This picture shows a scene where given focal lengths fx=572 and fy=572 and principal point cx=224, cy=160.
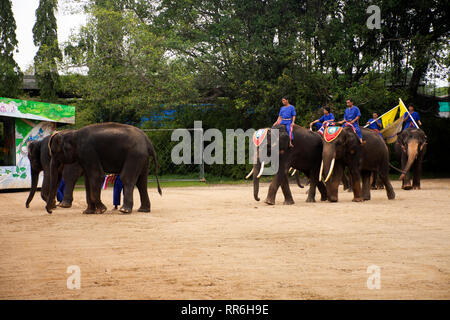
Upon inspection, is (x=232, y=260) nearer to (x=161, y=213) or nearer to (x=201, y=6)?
(x=161, y=213)

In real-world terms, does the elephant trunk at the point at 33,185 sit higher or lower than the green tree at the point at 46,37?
lower

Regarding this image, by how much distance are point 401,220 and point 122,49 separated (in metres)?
16.9

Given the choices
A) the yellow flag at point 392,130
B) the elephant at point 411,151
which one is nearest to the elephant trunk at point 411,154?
the elephant at point 411,151

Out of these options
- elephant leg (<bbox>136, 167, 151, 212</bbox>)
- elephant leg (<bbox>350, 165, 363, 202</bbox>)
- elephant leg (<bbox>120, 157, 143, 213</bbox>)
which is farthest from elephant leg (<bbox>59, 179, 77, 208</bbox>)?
elephant leg (<bbox>350, 165, 363, 202</bbox>)

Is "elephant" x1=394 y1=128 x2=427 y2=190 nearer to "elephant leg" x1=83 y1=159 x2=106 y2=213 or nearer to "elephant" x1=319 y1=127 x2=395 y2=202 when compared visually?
"elephant" x1=319 y1=127 x2=395 y2=202

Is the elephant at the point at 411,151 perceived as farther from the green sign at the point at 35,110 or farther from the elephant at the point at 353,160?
the green sign at the point at 35,110

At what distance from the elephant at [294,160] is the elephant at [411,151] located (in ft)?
15.2

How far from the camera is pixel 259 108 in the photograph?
24141 mm

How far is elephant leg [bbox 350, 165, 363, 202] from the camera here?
13.7 m

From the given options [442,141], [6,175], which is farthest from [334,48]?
[6,175]

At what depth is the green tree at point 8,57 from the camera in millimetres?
27688

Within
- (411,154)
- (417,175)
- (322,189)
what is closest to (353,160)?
(322,189)

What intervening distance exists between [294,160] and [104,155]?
465 cm

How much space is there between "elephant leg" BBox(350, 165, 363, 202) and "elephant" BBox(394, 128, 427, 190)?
4266mm
